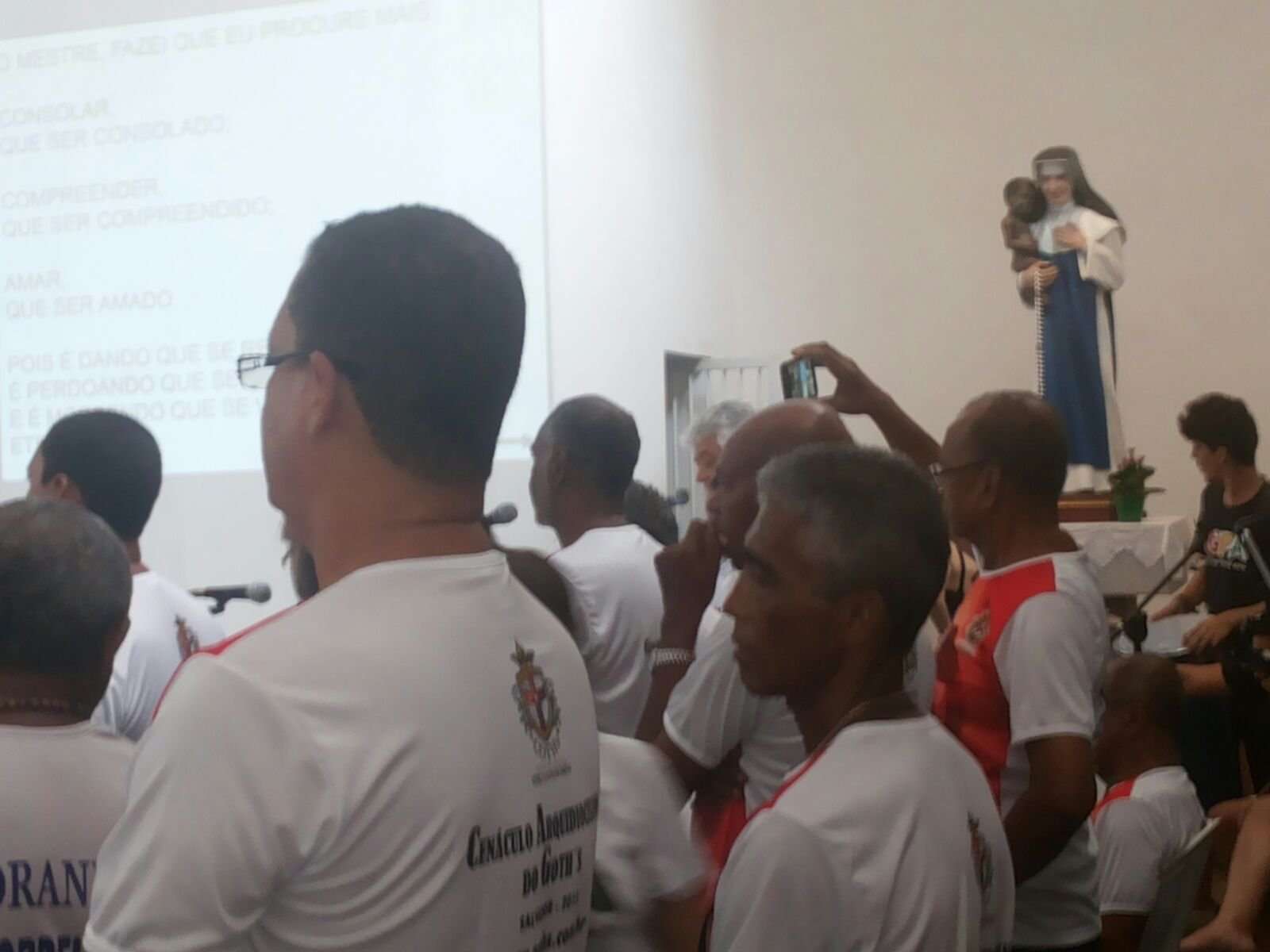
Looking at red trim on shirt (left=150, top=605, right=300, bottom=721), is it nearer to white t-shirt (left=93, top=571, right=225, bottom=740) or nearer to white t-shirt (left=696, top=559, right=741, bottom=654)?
white t-shirt (left=696, top=559, right=741, bottom=654)

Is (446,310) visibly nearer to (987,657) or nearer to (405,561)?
(405,561)

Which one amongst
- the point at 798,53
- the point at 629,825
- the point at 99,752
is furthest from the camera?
the point at 798,53

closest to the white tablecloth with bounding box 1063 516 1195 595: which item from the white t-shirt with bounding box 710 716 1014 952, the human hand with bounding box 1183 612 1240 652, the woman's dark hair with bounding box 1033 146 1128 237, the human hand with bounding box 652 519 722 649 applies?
the human hand with bounding box 1183 612 1240 652

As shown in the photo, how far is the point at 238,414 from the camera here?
4.85 m

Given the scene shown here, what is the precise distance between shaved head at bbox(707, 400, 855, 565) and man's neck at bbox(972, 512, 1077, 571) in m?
0.30

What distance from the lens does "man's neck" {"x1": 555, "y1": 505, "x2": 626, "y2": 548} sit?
8.44 ft

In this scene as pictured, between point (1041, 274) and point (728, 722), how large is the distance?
4.08 meters

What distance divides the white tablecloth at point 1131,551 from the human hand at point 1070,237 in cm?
128

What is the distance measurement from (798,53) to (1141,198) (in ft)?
6.11

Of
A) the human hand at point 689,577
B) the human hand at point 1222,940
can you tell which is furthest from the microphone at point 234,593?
the human hand at point 1222,940

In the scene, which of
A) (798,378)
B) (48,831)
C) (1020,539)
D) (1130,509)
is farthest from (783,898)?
(1130,509)

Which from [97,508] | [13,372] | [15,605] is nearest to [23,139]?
[13,372]

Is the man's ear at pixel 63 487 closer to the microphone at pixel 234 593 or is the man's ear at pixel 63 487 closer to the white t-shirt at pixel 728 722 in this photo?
the microphone at pixel 234 593

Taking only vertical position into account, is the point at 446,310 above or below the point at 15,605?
above
